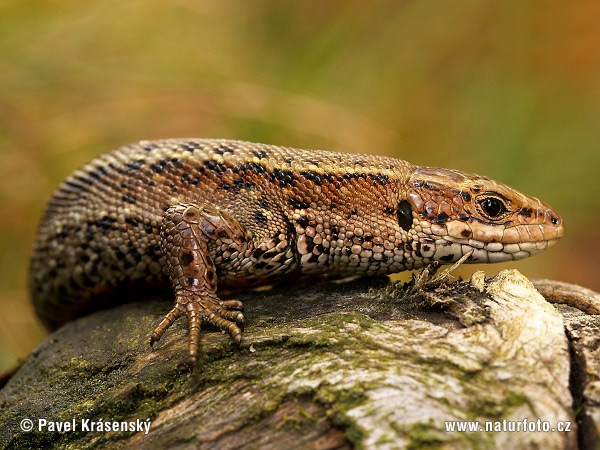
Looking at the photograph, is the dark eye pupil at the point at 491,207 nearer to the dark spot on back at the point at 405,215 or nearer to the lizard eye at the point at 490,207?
the lizard eye at the point at 490,207

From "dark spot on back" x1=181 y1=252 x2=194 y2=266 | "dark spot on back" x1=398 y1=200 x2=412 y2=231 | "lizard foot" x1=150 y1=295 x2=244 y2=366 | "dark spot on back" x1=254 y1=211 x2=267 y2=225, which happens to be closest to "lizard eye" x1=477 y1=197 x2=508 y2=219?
"dark spot on back" x1=398 y1=200 x2=412 y2=231

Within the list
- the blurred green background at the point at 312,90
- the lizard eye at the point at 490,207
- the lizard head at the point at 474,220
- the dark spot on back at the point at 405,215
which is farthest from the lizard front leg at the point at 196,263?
the blurred green background at the point at 312,90

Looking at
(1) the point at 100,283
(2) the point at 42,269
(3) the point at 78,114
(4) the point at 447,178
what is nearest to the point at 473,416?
(4) the point at 447,178

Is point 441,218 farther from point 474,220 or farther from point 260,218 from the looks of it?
point 260,218

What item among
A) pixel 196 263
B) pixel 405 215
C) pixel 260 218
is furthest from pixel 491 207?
pixel 196 263

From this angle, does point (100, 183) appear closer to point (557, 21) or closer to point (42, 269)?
point (42, 269)

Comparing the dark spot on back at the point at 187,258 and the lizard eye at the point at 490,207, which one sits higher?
the lizard eye at the point at 490,207

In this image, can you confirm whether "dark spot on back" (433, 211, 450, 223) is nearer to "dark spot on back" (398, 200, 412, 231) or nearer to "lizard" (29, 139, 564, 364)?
"lizard" (29, 139, 564, 364)

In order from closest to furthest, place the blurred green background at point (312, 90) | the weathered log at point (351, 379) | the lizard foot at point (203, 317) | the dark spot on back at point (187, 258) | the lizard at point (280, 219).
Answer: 1. the weathered log at point (351, 379)
2. the lizard foot at point (203, 317)
3. the dark spot on back at point (187, 258)
4. the lizard at point (280, 219)
5. the blurred green background at point (312, 90)
